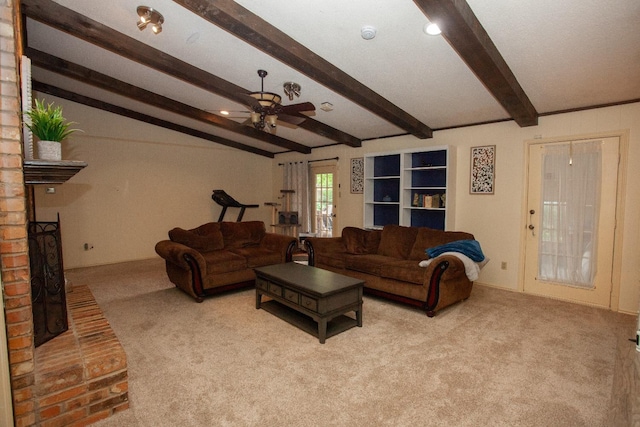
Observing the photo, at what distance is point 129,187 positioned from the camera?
6066mm

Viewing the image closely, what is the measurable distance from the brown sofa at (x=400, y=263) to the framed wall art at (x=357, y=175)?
5.02 ft

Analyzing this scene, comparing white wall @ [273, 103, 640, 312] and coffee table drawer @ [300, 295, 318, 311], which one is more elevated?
white wall @ [273, 103, 640, 312]

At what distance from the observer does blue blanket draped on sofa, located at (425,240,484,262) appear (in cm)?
367

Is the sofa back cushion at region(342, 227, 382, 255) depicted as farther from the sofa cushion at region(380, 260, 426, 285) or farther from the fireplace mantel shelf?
the fireplace mantel shelf

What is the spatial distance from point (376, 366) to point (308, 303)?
0.82 metres

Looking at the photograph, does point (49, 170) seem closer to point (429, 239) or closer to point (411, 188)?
point (429, 239)

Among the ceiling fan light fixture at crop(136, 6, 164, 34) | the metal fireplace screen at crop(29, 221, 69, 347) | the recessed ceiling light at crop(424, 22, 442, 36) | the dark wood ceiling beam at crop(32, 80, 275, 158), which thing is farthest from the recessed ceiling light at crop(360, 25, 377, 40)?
the dark wood ceiling beam at crop(32, 80, 275, 158)

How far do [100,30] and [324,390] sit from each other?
379 centimetres

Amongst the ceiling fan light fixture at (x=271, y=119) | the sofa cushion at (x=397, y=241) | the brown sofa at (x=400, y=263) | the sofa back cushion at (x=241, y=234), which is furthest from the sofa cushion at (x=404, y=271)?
the sofa back cushion at (x=241, y=234)

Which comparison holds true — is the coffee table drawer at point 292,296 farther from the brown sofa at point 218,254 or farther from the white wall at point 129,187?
the white wall at point 129,187

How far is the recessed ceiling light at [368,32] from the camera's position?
2.67 meters

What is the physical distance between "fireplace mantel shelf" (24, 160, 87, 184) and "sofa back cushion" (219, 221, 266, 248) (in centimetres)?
290

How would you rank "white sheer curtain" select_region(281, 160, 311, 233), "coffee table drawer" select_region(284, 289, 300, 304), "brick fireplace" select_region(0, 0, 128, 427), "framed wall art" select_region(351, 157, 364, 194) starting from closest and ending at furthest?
"brick fireplace" select_region(0, 0, 128, 427)
"coffee table drawer" select_region(284, 289, 300, 304)
"framed wall art" select_region(351, 157, 364, 194)
"white sheer curtain" select_region(281, 160, 311, 233)

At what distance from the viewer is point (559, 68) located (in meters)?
2.98
